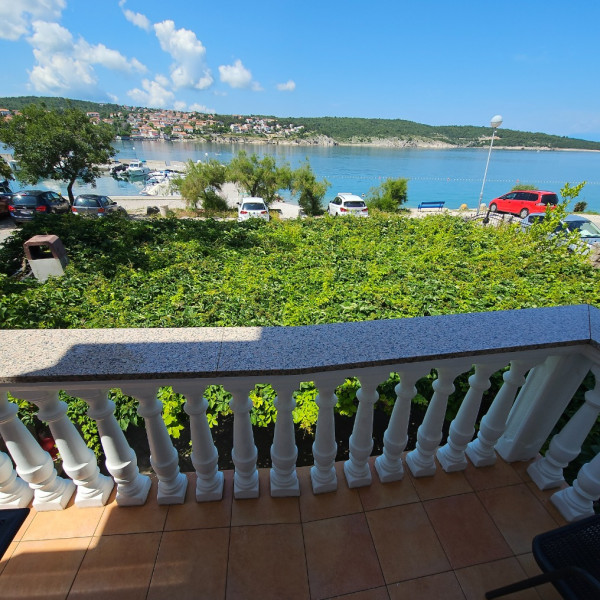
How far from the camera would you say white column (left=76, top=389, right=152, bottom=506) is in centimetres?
123

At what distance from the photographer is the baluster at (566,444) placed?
4.56ft

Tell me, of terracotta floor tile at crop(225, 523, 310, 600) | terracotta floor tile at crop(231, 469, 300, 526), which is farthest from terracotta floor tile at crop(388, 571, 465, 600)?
terracotta floor tile at crop(231, 469, 300, 526)

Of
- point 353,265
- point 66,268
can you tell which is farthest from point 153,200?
point 353,265

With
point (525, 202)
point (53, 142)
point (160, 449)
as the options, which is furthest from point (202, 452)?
point (525, 202)

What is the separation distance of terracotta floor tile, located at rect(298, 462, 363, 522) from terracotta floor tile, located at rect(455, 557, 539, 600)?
478mm

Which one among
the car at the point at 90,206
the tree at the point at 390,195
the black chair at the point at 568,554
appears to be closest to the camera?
the black chair at the point at 568,554

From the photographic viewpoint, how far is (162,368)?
41.1 inches

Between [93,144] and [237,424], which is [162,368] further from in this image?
[93,144]

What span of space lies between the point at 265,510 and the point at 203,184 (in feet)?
82.2

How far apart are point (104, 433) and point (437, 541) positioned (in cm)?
152

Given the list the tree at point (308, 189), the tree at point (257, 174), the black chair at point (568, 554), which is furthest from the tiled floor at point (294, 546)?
the tree at point (257, 174)

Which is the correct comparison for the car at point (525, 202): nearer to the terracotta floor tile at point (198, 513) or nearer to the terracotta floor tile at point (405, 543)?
the terracotta floor tile at point (405, 543)

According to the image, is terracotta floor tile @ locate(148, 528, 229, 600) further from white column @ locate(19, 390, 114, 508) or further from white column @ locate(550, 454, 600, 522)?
white column @ locate(550, 454, 600, 522)

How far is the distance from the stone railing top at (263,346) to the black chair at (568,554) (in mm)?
618
